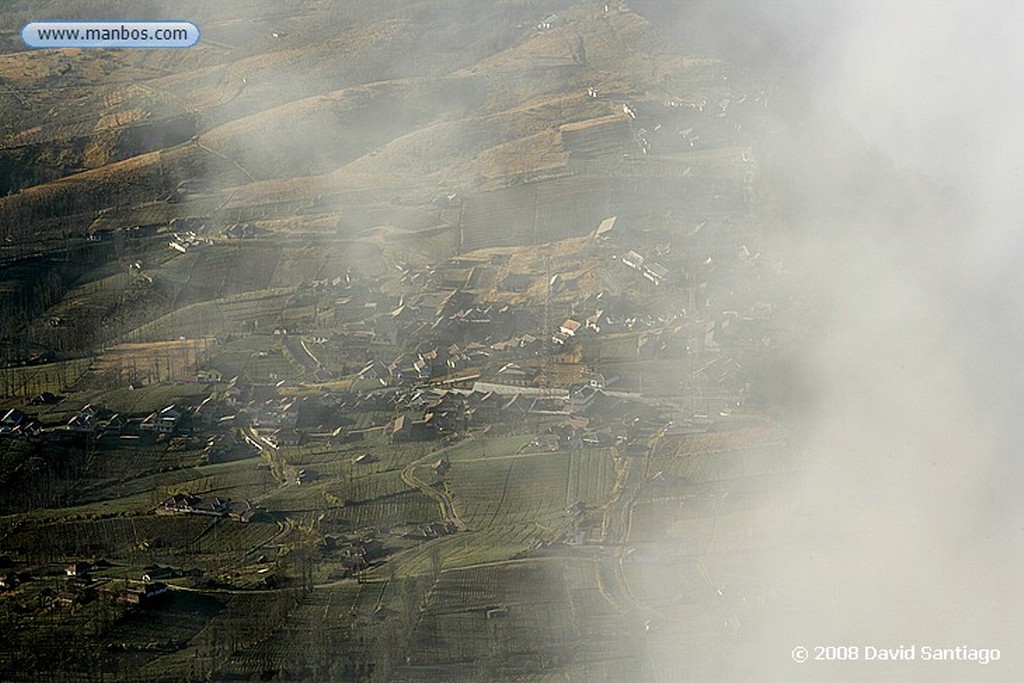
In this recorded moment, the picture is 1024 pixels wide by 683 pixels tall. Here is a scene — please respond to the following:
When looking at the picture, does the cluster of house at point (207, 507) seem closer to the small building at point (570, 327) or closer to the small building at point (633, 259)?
the small building at point (570, 327)

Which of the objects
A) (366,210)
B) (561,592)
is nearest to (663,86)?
(366,210)

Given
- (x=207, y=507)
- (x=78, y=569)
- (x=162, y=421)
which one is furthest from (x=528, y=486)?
(x=78, y=569)

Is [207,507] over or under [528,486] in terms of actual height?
under

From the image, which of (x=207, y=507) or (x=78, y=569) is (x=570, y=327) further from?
(x=78, y=569)

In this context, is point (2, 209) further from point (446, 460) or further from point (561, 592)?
point (561, 592)

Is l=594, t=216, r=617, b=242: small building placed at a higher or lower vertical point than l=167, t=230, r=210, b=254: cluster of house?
higher

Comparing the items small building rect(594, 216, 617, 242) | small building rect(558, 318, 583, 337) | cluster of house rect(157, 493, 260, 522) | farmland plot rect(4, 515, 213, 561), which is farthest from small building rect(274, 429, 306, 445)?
small building rect(594, 216, 617, 242)

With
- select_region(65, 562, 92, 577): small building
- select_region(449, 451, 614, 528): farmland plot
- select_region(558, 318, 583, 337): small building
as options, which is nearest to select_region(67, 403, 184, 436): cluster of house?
select_region(65, 562, 92, 577): small building

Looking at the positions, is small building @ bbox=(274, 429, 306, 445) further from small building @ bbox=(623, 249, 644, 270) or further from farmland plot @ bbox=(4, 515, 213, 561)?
small building @ bbox=(623, 249, 644, 270)

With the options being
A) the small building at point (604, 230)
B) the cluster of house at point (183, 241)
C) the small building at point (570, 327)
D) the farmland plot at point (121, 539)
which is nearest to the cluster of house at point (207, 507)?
the farmland plot at point (121, 539)

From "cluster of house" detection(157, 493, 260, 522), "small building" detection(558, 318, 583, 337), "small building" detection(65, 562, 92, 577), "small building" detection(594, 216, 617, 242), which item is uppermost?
"small building" detection(594, 216, 617, 242)

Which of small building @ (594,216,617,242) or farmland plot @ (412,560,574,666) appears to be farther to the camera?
small building @ (594,216,617,242)

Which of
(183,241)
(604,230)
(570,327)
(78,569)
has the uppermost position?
(604,230)

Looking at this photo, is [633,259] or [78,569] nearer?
[78,569]
